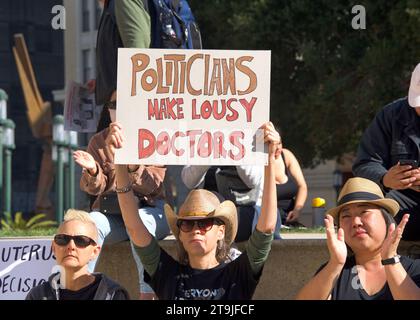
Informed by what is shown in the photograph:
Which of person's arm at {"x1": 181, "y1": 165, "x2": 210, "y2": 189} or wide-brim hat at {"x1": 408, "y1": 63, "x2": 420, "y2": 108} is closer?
wide-brim hat at {"x1": 408, "y1": 63, "x2": 420, "y2": 108}

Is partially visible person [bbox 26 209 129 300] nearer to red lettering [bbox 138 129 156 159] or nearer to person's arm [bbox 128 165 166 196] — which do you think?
red lettering [bbox 138 129 156 159]

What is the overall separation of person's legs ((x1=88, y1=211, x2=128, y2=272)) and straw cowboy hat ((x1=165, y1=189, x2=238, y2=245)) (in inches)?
23.7

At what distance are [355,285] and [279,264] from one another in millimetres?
1294

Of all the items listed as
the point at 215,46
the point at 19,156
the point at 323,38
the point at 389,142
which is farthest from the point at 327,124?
the point at 19,156

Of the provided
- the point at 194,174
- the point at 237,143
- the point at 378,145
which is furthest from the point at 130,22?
the point at 378,145

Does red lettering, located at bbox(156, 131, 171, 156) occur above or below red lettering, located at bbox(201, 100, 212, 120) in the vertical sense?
below

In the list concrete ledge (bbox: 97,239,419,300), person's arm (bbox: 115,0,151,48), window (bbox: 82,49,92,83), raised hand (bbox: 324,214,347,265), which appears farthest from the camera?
window (bbox: 82,49,92,83)

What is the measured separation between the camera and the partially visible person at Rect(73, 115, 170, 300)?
20.7 ft

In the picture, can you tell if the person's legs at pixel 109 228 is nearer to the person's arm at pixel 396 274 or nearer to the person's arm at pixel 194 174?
the person's arm at pixel 194 174

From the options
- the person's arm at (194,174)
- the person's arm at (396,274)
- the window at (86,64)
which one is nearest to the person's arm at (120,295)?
the person's arm at (396,274)

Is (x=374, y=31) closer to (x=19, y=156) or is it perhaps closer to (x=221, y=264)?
(x=221, y=264)

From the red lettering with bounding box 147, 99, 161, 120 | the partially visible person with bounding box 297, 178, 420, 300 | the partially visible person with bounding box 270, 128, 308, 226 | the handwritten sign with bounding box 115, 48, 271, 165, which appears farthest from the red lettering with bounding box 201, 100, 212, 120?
the partially visible person with bounding box 270, 128, 308, 226
